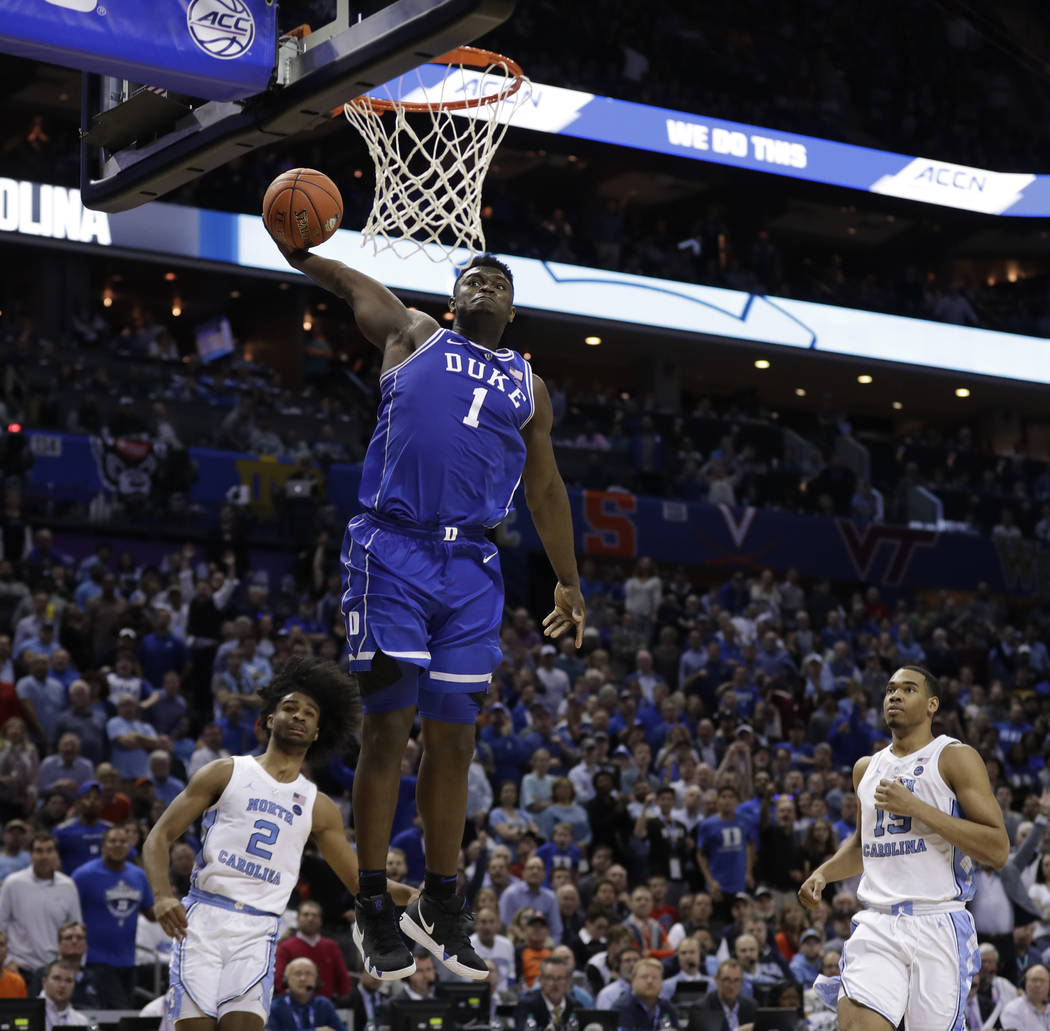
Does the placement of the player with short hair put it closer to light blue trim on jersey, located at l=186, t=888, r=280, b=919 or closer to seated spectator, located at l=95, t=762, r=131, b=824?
light blue trim on jersey, located at l=186, t=888, r=280, b=919

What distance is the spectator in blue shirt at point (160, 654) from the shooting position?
15.0 metres

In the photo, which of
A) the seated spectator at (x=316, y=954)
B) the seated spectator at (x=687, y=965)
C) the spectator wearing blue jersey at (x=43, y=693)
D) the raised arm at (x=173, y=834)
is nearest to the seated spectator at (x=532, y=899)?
the seated spectator at (x=687, y=965)

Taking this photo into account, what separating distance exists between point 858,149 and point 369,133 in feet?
75.7

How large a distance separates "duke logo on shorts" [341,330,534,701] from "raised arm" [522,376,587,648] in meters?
0.35

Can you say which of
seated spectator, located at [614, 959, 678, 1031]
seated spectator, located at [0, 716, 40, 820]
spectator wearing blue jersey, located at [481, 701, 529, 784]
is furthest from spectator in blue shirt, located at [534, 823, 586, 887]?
seated spectator, located at [0, 716, 40, 820]

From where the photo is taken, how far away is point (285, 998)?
10094 millimetres

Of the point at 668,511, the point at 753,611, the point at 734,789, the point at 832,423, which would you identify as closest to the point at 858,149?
the point at 832,423

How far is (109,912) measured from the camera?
1089cm

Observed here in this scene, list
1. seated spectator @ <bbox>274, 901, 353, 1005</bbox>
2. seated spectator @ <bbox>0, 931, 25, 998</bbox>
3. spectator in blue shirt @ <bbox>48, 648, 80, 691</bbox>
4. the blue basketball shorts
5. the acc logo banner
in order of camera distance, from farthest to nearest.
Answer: spectator in blue shirt @ <bbox>48, 648, 80, 691</bbox> < seated spectator @ <bbox>274, 901, 353, 1005</bbox> < seated spectator @ <bbox>0, 931, 25, 998</bbox> < the acc logo banner < the blue basketball shorts

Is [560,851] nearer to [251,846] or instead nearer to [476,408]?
[251,846]

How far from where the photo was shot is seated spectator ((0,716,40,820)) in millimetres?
12305

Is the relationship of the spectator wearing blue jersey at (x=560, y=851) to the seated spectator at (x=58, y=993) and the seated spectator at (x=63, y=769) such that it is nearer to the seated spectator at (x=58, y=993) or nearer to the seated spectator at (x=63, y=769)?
the seated spectator at (x=63, y=769)

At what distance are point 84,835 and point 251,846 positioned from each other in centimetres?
493

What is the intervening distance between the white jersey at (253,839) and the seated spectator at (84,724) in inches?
239
